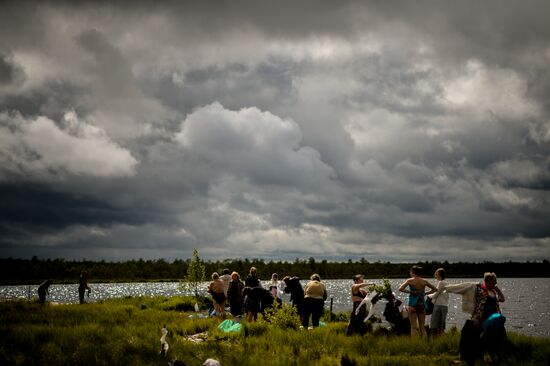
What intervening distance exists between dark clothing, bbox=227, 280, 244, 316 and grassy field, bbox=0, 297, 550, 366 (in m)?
3.01

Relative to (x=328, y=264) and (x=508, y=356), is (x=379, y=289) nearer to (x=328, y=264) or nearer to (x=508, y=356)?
(x=508, y=356)

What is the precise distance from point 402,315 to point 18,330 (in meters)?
13.6

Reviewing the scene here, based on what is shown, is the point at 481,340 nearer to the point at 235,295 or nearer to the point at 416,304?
the point at 416,304

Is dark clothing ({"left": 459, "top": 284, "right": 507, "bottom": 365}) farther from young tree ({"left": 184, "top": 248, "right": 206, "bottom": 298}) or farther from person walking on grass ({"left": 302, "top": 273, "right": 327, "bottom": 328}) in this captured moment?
young tree ({"left": 184, "top": 248, "right": 206, "bottom": 298})

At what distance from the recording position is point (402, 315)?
1688cm

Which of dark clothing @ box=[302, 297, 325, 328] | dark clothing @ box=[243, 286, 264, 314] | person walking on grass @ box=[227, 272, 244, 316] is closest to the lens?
dark clothing @ box=[302, 297, 325, 328]

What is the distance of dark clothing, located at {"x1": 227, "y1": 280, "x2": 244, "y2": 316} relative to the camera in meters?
21.9

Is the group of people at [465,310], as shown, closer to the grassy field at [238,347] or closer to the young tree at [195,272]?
the grassy field at [238,347]

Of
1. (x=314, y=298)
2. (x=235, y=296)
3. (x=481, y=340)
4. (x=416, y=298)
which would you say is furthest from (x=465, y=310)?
(x=235, y=296)

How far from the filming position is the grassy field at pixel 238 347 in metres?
13.1

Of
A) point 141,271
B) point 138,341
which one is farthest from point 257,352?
point 141,271

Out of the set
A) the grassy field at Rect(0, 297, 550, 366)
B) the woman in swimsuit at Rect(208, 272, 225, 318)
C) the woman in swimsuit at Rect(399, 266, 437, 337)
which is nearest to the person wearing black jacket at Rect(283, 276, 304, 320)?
the grassy field at Rect(0, 297, 550, 366)

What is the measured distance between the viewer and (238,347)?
15109 mm

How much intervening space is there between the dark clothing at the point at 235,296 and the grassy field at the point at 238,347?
301 centimetres
